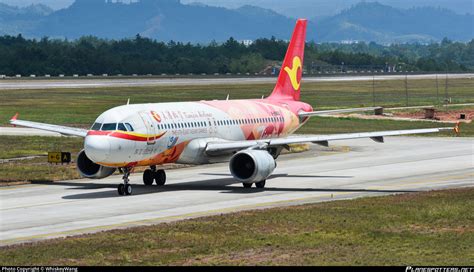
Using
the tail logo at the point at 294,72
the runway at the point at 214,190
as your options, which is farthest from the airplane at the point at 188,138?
the tail logo at the point at 294,72

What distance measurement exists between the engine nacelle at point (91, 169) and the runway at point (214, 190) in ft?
2.62

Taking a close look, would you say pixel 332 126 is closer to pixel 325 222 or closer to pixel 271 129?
pixel 271 129

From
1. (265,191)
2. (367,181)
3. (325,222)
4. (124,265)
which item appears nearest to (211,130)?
(265,191)

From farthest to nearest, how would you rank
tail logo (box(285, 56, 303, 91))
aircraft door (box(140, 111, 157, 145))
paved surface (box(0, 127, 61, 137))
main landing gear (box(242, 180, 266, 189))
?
paved surface (box(0, 127, 61, 137)) → tail logo (box(285, 56, 303, 91)) → main landing gear (box(242, 180, 266, 189)) → aircraft door (box(140, 111, 157, 145))

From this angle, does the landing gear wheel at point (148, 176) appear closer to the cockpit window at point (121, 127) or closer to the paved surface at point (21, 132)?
the cockpit window at point (121, 127)

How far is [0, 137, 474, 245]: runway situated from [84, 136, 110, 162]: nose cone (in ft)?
6.55

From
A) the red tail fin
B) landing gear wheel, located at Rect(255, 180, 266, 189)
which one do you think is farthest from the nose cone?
the red tail fin

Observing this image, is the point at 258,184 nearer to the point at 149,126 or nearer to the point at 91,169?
the point at 149,126

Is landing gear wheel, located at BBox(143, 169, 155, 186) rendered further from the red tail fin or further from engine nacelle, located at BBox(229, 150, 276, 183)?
the red tail fin

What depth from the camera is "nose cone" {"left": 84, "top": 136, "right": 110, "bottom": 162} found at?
1815 inches

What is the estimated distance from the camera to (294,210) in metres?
41.9

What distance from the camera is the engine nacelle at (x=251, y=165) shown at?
1946 inches

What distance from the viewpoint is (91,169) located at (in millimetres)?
50625

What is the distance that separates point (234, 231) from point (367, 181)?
18.9 metres
